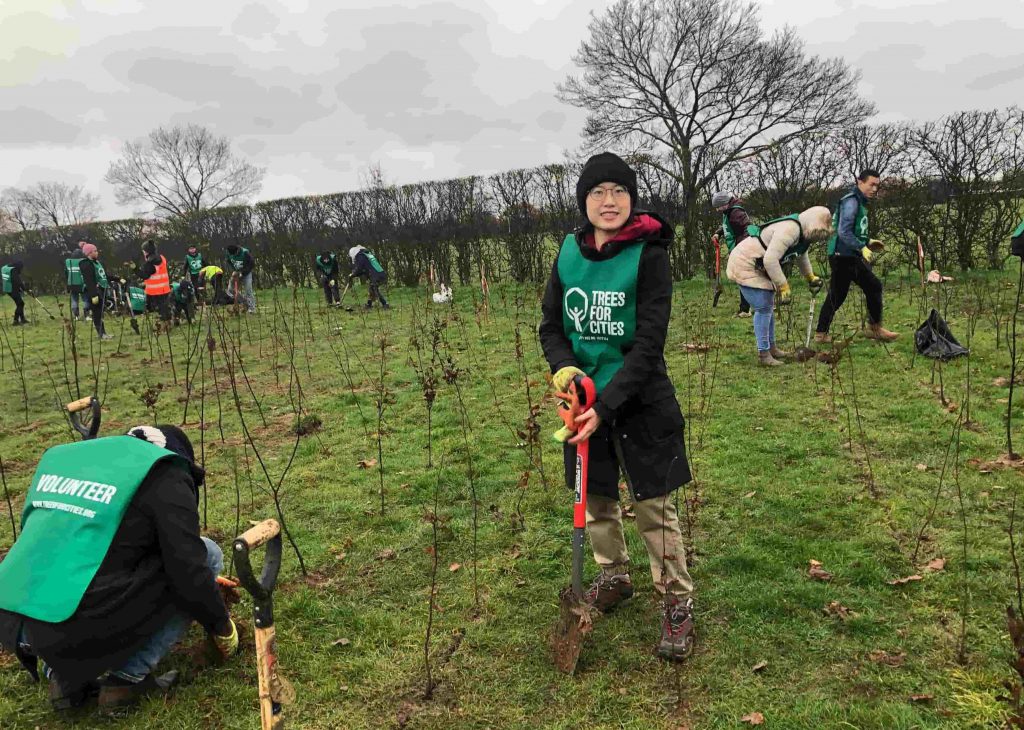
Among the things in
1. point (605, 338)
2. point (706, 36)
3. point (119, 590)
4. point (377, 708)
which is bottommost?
point (377, 708)

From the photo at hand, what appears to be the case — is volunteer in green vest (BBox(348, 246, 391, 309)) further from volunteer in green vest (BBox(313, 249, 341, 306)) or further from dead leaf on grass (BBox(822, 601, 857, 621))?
dead leaf on grass (BBox(822, 601, 857, 621))

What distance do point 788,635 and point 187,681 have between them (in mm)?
2510

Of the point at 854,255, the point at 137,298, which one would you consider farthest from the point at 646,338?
the point at 137,298

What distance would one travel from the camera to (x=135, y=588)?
7.45 feet

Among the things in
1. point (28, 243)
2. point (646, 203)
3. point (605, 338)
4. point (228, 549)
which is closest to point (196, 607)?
point (228, 549)

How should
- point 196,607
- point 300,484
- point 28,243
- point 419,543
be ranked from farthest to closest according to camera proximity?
1. point 28,243
2. point 300,484
3. point 419,543
4. point 196,607

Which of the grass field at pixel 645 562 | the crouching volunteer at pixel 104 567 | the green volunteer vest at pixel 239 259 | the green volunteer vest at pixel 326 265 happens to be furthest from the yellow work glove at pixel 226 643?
the green volunteer vest at pixel 239 259

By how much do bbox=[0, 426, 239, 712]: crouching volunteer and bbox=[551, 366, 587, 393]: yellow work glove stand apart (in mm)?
1452

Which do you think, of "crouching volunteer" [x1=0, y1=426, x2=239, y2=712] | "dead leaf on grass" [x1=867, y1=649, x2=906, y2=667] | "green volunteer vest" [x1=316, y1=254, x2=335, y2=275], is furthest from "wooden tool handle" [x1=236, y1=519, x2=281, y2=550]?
"green volunteer vest" [x1=316, y1=254, x2=335, y2=275]

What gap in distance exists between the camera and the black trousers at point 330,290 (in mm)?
13073

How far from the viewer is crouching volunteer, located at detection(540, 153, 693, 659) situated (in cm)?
240

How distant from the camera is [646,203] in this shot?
13.3 meters

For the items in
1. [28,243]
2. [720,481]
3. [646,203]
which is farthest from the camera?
[28,243]

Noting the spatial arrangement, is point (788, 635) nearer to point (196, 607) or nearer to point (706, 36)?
point (196, 607)
